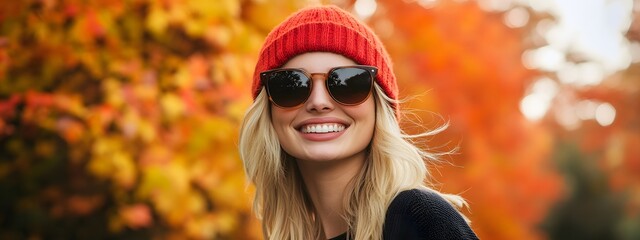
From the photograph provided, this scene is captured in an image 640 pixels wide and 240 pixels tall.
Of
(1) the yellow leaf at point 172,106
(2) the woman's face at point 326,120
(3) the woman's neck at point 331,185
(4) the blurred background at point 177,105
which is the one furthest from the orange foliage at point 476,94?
(2) the woman's face at point 326,120

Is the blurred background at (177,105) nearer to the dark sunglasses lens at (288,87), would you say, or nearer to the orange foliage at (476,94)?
the orange foliage at (476,94)

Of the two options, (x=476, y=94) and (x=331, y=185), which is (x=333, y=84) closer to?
(x=331, y=185)

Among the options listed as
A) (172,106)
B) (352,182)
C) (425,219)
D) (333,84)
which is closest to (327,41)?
(333,84)

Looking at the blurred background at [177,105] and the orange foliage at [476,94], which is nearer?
the blurred background at [177,105]

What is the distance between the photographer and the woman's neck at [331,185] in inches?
107

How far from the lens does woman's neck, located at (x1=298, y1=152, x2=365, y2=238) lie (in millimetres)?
2729

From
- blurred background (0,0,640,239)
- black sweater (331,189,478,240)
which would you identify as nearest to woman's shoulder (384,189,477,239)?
black sweater (331,189,478,240)

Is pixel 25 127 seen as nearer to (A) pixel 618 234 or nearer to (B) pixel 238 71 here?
(B) pixel 238 71

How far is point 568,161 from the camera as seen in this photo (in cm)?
2200

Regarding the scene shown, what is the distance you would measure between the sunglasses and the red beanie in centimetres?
7

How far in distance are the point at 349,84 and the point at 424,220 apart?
542mm

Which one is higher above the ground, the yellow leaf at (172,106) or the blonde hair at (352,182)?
the yellow leaf at (172,106)

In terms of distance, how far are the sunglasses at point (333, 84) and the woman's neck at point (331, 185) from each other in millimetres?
247

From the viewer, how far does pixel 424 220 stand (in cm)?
219
